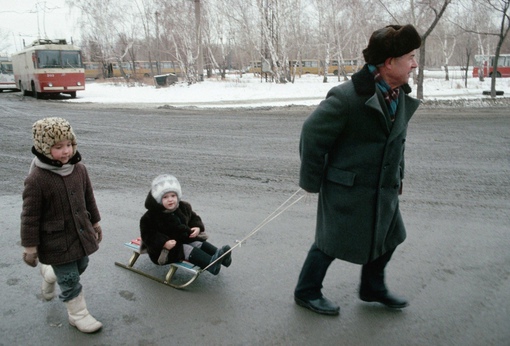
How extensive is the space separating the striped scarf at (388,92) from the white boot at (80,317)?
7.59 feet

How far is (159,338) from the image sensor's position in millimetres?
2980

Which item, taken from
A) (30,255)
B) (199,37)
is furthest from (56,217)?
(199,37)

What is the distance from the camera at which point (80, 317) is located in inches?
122

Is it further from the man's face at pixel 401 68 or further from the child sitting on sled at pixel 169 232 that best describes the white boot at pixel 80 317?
the man's face at pixel 401 68

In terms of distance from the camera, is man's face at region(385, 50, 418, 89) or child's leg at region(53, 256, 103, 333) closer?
man's face at region(385, 50, 418, 89)

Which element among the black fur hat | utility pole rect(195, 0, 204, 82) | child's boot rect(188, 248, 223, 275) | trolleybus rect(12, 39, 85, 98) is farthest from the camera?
utility pole rect(195, 0, 204, 82)

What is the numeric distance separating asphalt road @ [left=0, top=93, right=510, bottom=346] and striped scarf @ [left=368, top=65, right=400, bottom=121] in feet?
4.63

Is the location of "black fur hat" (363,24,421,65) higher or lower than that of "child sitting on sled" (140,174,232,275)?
higher

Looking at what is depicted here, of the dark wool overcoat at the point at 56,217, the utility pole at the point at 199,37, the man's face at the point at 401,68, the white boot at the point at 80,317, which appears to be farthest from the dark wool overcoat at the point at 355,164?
the utility pole at the point at 199,37

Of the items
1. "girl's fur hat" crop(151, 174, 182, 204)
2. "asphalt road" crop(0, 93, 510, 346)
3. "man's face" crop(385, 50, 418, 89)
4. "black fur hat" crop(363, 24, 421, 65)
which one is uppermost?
"black fur hat" crop(363, 24, 421, 65)

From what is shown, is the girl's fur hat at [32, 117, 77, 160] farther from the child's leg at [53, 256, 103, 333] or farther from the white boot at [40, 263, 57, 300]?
the white boot at [40, 263, 57, 300]

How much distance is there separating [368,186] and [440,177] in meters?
4.69

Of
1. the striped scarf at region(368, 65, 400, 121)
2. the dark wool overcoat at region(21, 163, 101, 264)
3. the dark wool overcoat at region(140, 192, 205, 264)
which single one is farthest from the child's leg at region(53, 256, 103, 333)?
the striped scarf at region(368, 65, 400, 121)

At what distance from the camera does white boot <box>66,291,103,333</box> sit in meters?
3.05
